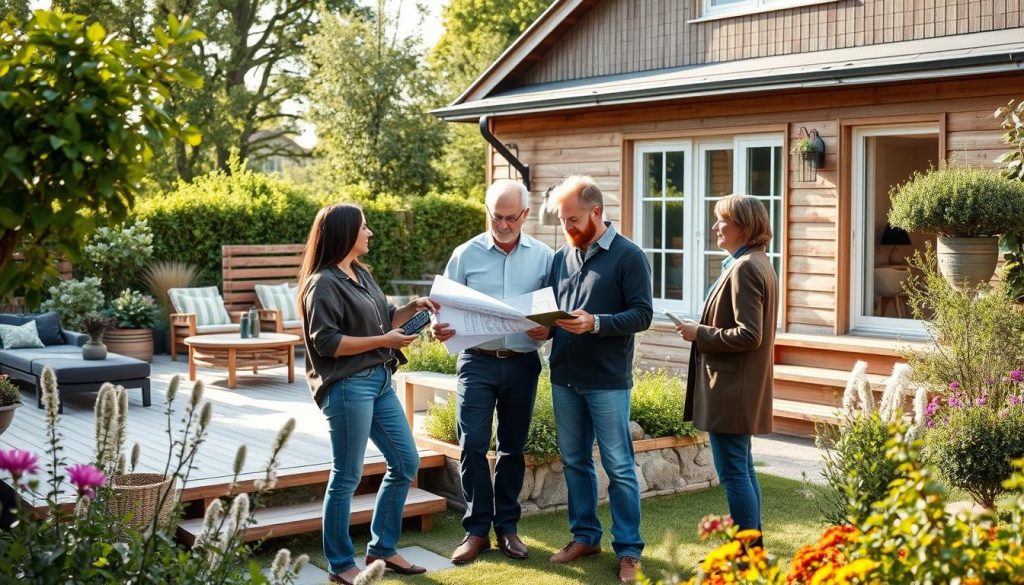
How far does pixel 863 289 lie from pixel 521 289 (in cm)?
482

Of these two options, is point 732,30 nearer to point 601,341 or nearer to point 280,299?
point 280,299

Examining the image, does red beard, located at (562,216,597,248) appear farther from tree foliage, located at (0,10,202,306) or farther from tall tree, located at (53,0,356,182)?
tall tree, located at (53,0,356,182)

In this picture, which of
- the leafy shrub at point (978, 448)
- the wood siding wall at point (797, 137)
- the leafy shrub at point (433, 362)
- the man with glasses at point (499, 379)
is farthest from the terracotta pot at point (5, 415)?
the wood siding wall at point (797, 137)

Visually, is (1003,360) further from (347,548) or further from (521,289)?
(347,548)

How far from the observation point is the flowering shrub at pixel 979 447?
17.8ft

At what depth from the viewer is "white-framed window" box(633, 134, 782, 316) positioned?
9680 mm

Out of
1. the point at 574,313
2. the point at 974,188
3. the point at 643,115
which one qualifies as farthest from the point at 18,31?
the point at 643,115

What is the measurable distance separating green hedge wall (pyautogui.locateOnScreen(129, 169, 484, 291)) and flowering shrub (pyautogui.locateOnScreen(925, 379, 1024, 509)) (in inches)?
410

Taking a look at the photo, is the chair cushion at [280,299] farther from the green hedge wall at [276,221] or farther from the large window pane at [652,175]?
the large window pane at [652,175]

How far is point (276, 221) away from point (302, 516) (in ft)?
33.0

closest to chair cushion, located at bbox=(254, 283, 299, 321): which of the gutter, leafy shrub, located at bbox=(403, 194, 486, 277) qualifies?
the gutter

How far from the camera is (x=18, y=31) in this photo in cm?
245

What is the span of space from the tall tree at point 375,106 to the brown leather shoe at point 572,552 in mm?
19056

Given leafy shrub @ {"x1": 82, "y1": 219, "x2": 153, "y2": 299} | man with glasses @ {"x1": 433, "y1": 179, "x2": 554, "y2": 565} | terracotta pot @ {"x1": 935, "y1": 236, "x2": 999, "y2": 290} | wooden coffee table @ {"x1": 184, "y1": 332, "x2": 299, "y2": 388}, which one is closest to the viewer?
man with glasses @ {"x1": 433, "y1": 179, "x2": 554, "y2": 565}
